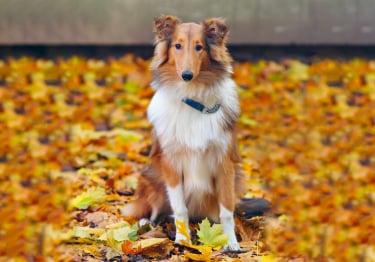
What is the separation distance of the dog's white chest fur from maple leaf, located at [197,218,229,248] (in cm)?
33

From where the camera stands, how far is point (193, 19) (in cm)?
884

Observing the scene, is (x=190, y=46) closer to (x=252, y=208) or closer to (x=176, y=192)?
(x=176, y=192)

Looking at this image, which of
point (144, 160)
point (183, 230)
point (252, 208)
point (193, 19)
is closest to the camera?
point (183, 230)

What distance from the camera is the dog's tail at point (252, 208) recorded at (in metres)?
5.39

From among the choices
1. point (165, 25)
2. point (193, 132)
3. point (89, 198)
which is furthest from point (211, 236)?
point (165, 25)

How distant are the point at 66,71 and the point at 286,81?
2897mm

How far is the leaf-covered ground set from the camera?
4.64m

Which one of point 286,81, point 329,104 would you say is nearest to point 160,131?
point 329,104

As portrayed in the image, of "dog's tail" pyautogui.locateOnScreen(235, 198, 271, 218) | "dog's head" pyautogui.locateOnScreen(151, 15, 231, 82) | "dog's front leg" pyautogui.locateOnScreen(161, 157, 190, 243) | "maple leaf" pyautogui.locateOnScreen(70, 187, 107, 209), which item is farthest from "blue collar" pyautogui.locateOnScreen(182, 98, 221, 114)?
"maple leaf" pyautogui.locateOnScreen(70, 187, 107, 209)

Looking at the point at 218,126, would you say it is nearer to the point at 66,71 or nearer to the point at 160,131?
the point at 160,131

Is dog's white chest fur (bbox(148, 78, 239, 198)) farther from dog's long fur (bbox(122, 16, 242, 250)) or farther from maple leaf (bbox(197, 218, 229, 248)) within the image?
maple leaf (bbox(197, 218, 229, 248))

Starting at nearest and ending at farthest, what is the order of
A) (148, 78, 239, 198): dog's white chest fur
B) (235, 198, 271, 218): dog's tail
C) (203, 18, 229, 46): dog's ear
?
1. (203, 18, 229, 46): dog's ear
2. (148, 78, 239, 198): dog's white chest fur
3. (235, 198, 271, 218): dog's tail

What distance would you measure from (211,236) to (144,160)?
7.17ft

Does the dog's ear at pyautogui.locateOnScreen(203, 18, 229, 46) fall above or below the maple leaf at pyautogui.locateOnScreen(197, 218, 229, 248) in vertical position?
above
